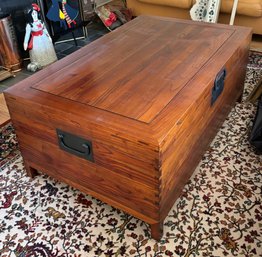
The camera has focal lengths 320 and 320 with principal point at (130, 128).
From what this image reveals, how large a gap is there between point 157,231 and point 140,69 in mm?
606

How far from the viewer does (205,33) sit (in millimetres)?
1544

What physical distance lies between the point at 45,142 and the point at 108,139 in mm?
326

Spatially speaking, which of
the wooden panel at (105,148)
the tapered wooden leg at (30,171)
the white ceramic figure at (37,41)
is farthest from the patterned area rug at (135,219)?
the white ceramic figure at (37,41)

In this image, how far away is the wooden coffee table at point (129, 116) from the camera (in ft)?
3.19

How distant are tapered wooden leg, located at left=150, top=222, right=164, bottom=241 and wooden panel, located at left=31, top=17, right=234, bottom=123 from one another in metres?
0.37

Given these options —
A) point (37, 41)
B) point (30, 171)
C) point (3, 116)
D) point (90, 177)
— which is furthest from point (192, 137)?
point (37, 41)

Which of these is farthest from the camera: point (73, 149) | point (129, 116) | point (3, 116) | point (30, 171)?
point (3, 116)

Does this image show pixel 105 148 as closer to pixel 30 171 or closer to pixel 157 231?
pixel 157 231

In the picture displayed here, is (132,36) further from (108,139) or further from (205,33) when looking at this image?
(108,139)

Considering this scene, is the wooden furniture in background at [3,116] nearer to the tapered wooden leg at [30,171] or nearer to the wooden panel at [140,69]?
the tapered wooden leg at [30,171]

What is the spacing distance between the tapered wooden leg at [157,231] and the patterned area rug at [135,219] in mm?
26

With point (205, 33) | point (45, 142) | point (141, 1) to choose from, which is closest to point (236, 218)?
point (45, 142)

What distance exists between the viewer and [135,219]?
1197 millimetres

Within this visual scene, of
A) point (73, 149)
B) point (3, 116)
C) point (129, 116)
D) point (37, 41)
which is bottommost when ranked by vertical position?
point (3, 116)
